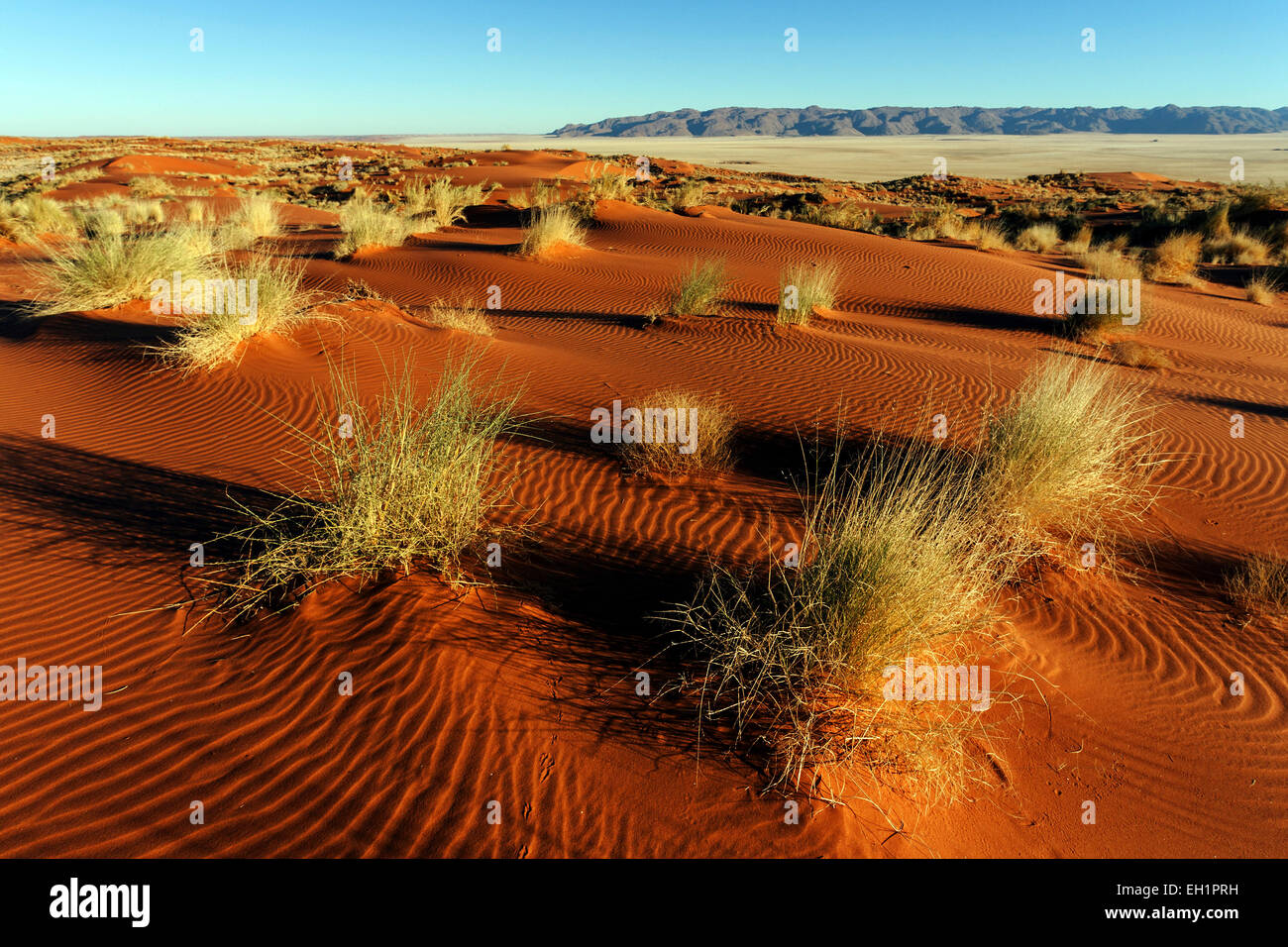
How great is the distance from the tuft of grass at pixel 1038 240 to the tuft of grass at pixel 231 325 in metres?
22.9

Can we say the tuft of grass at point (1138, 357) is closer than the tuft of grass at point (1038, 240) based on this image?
Yes

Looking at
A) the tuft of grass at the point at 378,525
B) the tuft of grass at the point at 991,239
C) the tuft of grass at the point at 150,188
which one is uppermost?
the tuft of grass at the point at 150,188

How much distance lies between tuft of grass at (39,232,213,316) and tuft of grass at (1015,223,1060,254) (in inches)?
934

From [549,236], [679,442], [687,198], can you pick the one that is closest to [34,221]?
[549,236]

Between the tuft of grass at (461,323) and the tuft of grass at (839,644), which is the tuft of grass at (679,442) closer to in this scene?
the tuft of grass at (839,644)

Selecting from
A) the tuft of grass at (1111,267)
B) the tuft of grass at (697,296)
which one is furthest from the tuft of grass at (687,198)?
the tuft of grass at (697,296)

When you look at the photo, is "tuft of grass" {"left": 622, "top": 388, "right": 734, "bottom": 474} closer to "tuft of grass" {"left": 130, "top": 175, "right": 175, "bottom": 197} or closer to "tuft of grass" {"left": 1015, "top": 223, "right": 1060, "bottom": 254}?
"tuft of grass" {"left": 1015, "top": 223, "right": 1060, "bottom": 254}

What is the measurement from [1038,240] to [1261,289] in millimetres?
7390

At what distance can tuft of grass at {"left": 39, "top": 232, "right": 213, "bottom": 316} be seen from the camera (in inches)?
415

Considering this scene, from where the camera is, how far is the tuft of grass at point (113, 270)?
10.5 metres

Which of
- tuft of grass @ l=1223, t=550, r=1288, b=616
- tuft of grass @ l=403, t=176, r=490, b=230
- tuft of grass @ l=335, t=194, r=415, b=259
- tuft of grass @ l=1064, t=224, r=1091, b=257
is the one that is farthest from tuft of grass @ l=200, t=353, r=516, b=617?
tuft of grass @ l=1064, t=224, r=1091, b=257

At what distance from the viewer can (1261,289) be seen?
56.5ft

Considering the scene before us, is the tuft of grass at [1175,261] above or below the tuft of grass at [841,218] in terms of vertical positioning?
below
